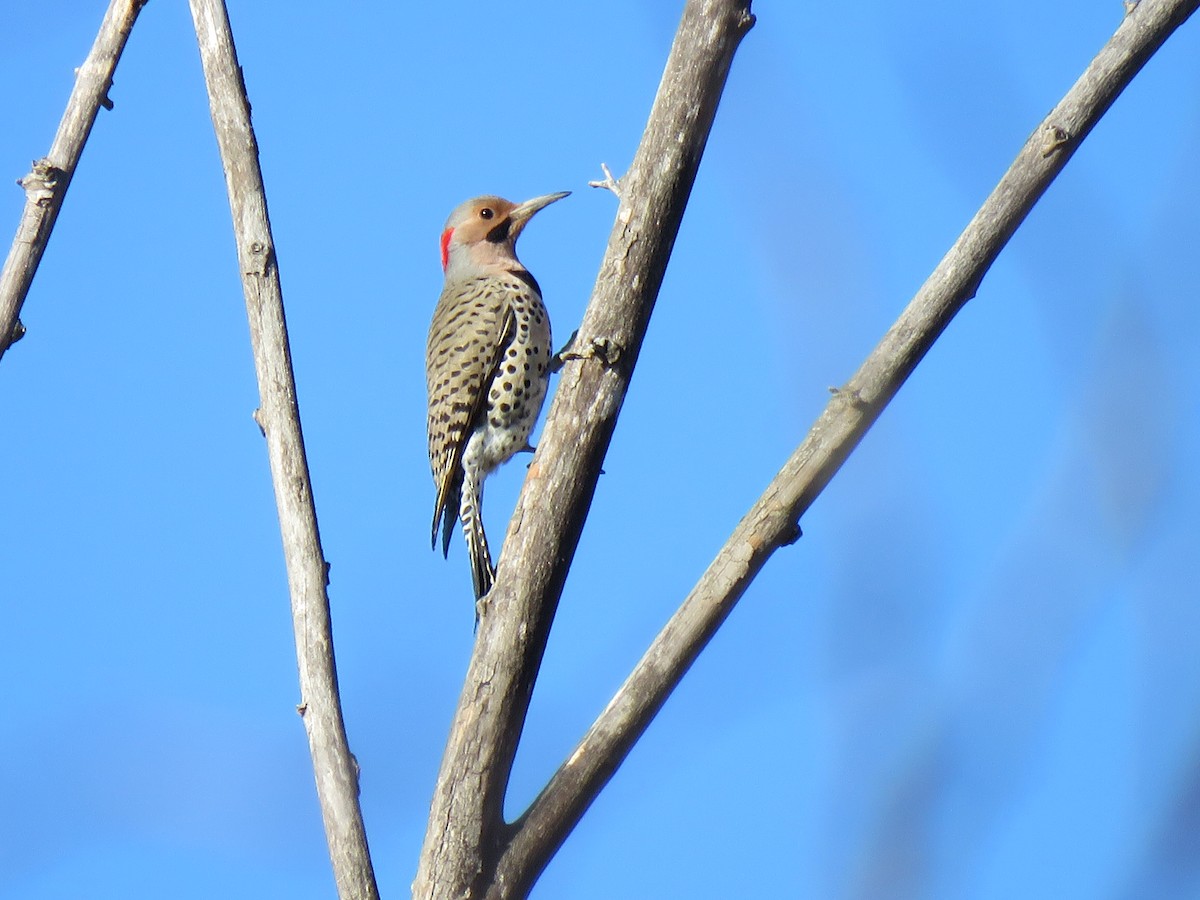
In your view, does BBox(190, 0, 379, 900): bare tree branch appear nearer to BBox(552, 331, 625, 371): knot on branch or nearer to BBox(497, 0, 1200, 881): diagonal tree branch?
BBox(497, 0, 1200, 881): diagonal tree branch

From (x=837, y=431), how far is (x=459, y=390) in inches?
144

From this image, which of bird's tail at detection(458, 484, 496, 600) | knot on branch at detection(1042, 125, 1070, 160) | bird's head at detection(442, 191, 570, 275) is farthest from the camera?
bird's head at detection(442, 191, 570, 275)

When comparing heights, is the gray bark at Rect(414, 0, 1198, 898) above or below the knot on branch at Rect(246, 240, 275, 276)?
below

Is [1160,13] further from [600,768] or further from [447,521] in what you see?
[447,521]

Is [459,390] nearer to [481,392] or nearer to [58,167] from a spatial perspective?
[481,392]

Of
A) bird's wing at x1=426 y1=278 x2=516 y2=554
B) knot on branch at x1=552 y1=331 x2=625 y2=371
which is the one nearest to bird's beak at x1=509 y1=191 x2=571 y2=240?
bird's wing at x1=426 y1=278 x2=516 y2=554

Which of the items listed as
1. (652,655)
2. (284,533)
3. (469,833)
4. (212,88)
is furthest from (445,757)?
(212,88)

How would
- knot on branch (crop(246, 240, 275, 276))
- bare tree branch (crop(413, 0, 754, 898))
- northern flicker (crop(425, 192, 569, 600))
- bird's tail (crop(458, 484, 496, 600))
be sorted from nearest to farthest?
1. bare tree branch (crop(413, 0, 754, 898))
2. knot on branch (crop(246, 240, 275, 276))
3. bird's tail (crop(458, 484, 496, 600))
4. northern flicker (crop(425, 192, 569, 600))

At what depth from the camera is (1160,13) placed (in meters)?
2.82

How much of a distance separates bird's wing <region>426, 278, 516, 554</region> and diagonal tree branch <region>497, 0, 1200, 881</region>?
132 inches

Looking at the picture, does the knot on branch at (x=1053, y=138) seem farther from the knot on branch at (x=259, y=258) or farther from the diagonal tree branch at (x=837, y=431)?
the knot on branch at (x=259, y=258)

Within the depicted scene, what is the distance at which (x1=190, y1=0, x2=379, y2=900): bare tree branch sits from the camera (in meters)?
3.09

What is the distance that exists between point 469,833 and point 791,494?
1.02 m

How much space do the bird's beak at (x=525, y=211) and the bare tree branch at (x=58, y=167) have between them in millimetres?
3625
